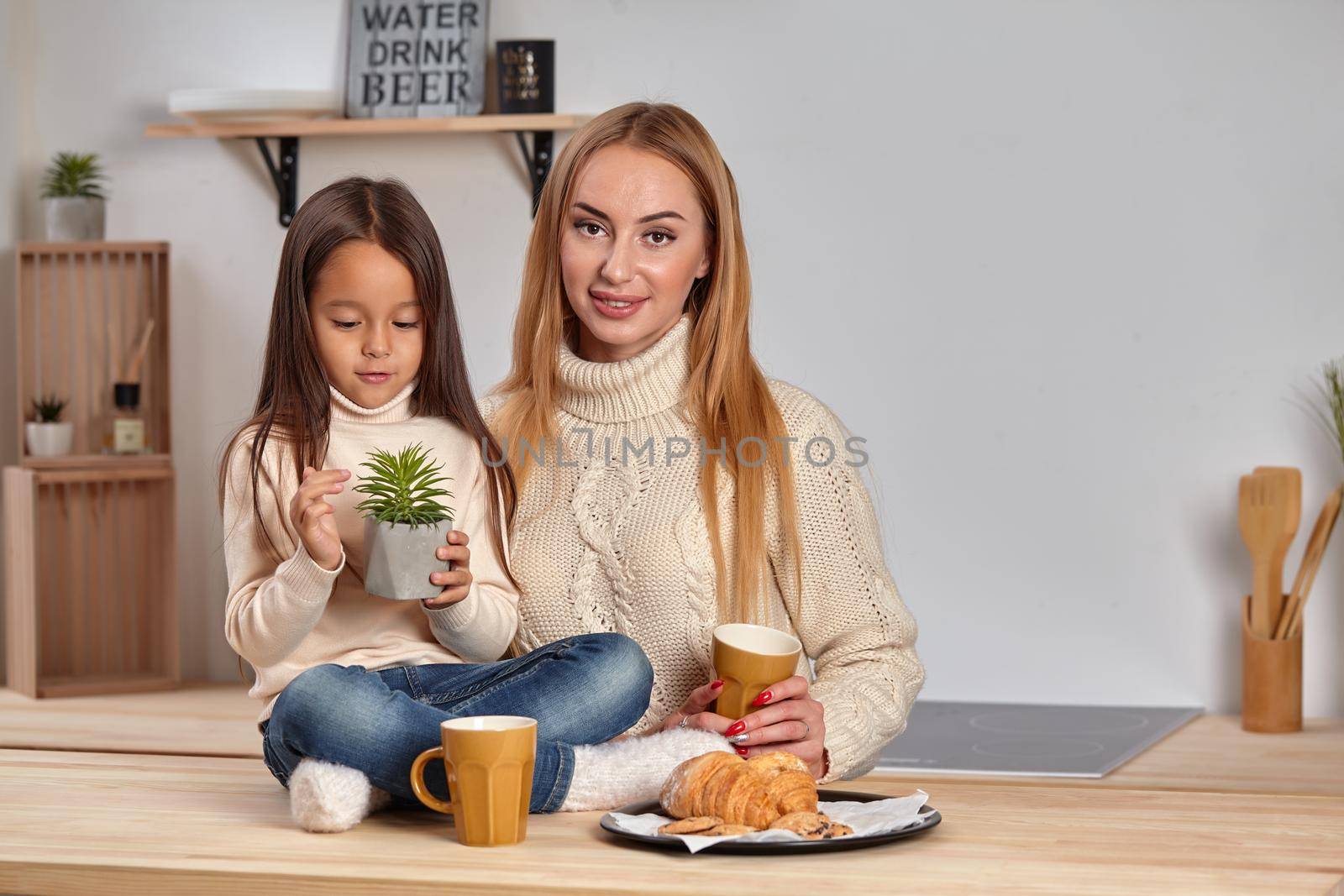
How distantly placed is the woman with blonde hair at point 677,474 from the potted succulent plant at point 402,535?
0.23m

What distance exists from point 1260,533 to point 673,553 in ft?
5.48

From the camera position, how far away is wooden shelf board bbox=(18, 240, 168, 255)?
3.02 meters

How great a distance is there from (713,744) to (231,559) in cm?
41

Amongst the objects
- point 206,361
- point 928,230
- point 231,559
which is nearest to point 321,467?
point 231,559

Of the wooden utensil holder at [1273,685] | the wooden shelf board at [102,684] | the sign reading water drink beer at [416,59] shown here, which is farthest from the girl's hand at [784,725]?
the wooden shelf board at [102,684]

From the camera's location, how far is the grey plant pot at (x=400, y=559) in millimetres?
1046

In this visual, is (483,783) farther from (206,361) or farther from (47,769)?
(206,361)

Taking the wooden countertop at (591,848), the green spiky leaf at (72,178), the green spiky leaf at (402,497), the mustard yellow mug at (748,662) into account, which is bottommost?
the wooden countertop at (591,848)

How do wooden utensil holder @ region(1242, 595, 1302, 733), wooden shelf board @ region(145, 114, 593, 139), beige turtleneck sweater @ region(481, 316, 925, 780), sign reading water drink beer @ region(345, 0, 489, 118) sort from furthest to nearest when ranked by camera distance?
sign reading water drink beer @ region(345, 0, 489, 118), wooden shelf board @ region(145, 114, 593, 139), wooden utensil holder @ region(1242, 595, 1302, 733), beige turtleneck sweater @ region(481, 316, 925, 780)

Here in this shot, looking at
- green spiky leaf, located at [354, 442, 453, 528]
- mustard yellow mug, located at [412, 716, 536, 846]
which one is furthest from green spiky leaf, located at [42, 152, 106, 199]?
mustard yellow mug, located at [412, 716, 536, 846]

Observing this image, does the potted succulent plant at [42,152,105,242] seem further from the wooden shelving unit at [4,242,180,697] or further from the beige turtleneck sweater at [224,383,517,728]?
the beige turtleneck sweater at [224,383,517,728]

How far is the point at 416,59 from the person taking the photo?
9.89ft

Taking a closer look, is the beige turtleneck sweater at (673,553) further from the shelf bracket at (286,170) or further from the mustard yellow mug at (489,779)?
the shelf bracket at (286,170)

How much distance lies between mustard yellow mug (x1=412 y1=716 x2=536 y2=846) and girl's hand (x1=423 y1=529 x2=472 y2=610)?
157 mm
